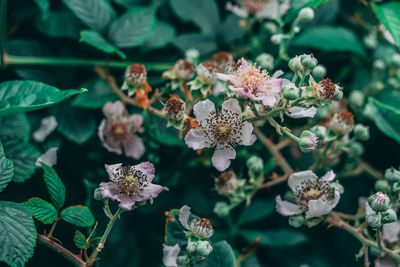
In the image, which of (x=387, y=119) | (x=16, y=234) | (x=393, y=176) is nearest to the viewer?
(x=16, y=234)

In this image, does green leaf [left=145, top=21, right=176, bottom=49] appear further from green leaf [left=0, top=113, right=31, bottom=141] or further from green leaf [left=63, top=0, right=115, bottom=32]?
green leaf [left=0, top=113, right=31, bottom=141]

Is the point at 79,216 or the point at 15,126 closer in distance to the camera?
the point at 79,216

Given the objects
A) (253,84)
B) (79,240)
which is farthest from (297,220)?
(79,240)

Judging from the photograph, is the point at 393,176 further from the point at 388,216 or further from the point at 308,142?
the point at 308,142

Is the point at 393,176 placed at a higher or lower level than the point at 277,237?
higher

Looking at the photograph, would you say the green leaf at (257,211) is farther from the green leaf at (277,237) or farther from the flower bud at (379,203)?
the flower bud at (379,203)

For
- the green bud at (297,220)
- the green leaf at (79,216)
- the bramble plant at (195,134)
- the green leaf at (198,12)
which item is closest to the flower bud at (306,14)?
the bramble plant at (195,134)

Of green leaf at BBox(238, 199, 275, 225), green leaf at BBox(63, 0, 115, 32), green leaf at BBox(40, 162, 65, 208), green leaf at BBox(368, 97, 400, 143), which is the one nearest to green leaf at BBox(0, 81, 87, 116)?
green leaf at BBox(40, 162, 65, 208)
